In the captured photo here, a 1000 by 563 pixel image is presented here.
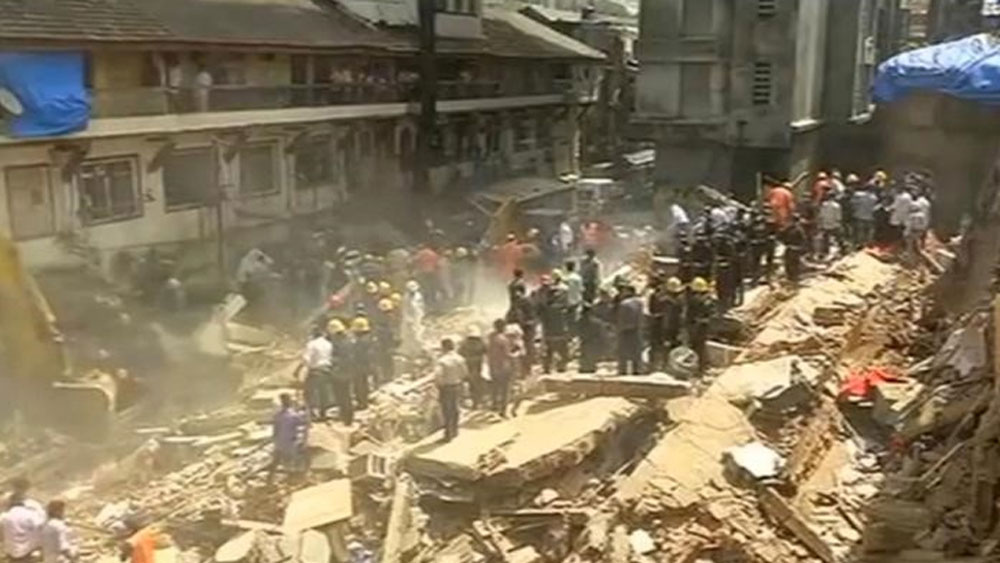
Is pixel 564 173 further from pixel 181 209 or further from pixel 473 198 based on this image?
pixel 181 209

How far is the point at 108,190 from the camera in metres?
23.4

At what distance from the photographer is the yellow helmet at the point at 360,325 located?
55.1 ft

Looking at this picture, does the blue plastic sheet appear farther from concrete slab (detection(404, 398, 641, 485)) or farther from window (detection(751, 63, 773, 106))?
concrete slab (detection(404, 398, 641, 485))

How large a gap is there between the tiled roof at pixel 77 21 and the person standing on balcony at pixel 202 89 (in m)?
1.55

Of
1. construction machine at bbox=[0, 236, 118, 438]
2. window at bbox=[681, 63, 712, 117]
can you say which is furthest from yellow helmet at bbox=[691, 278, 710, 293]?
window at bbox=[681, 63, 712, 117]

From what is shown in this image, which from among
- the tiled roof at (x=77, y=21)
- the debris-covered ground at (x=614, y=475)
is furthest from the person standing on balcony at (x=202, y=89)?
the debris-covered ground at (x=614, y=475)

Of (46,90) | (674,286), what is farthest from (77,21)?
(674,286)

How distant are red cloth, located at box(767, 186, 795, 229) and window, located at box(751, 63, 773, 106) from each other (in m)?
9.75

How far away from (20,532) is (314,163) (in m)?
19.5

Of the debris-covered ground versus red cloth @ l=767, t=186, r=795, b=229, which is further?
red cloth @ l=767, t=186, r=795, b=229

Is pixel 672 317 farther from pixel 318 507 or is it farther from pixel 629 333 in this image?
pixel 318 507

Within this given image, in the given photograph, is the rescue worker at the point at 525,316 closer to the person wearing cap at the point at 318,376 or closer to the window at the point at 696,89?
the person wearing cap at the point at 318,376

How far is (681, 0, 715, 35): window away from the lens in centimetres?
3459

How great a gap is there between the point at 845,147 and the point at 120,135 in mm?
23145
